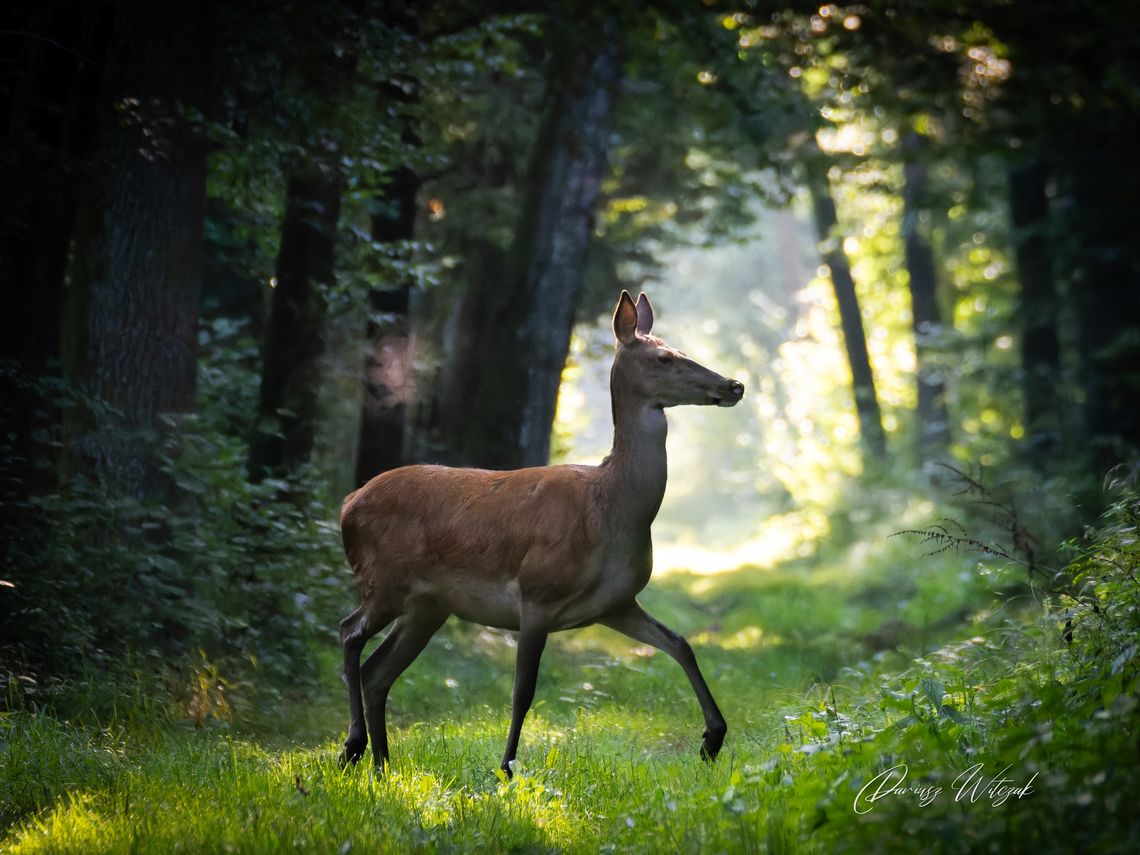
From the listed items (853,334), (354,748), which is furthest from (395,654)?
(853,334)

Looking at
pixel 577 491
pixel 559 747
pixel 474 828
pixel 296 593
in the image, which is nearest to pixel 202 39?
pixel 296 593

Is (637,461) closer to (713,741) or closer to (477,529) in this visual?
(477,529)

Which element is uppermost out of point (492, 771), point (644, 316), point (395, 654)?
point (644, 316)

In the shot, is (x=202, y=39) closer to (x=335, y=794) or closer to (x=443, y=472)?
(x=443, y=472)

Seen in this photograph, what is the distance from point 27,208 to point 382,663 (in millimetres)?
4511

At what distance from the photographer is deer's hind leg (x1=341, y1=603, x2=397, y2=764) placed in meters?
7.28

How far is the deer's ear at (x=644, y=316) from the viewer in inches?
306

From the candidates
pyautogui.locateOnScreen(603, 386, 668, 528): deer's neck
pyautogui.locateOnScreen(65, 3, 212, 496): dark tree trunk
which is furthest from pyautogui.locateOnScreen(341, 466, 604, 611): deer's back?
pyautogui.locateOnScreen(65, 3, 212, 496): dark tree trunk

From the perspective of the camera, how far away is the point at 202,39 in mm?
9922

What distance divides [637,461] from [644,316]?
1.14m

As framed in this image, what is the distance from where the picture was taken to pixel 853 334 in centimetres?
2767

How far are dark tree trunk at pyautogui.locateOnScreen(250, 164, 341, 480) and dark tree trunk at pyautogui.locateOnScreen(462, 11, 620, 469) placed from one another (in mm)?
2699

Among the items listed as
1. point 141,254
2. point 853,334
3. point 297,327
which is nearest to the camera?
point 141,254

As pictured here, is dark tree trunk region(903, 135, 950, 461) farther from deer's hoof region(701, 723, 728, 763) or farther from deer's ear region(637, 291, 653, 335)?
deer's hoof region(701, 723, 728, 763)
